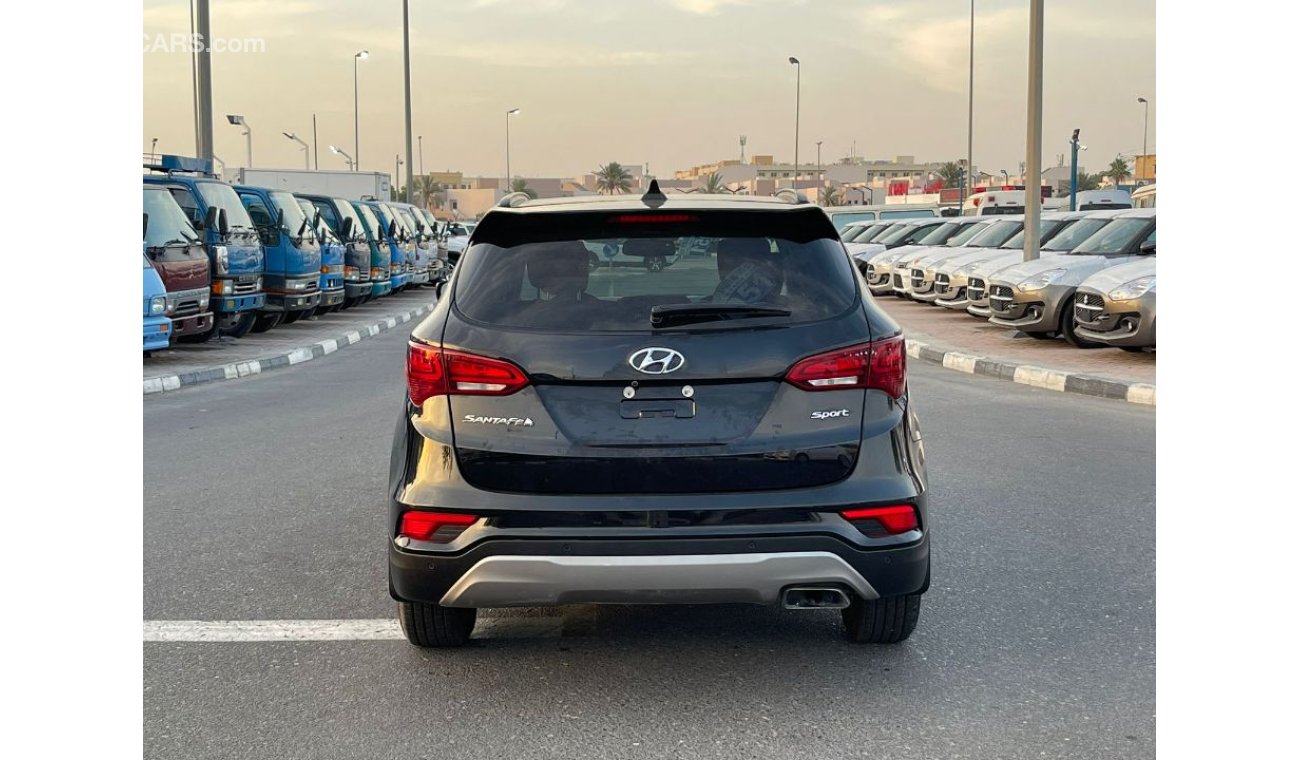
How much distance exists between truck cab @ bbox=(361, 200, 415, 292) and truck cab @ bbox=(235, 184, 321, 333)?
7.86m

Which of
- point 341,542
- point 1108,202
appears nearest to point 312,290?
point 341,542

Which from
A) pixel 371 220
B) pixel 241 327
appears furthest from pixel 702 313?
pixel 371 220

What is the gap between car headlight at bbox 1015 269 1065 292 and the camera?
15.8 m

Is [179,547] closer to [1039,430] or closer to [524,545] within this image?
[524,545]

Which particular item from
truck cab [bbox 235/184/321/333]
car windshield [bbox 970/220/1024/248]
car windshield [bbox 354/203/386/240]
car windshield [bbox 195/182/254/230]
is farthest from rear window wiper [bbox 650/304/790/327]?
car windshield [bbox 354/203/386/240]

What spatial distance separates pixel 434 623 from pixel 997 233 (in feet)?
64.4

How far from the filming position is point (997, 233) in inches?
890

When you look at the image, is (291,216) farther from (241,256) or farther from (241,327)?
(241,256)

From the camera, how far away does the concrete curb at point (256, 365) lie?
13109mm

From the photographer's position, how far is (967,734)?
3820 mm

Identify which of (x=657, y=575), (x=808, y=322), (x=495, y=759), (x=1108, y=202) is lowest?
(x=495, y=759)

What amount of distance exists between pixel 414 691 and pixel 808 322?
5.66 feet

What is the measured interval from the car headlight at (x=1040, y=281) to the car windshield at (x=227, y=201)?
1007cm

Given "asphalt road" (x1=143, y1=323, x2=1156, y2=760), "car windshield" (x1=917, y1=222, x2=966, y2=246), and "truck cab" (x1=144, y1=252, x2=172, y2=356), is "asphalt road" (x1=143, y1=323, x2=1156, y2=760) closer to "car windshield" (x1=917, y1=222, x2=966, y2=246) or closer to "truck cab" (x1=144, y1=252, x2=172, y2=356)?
"truck cab" (x1=144, y1=252, x2=172, y2=356)
